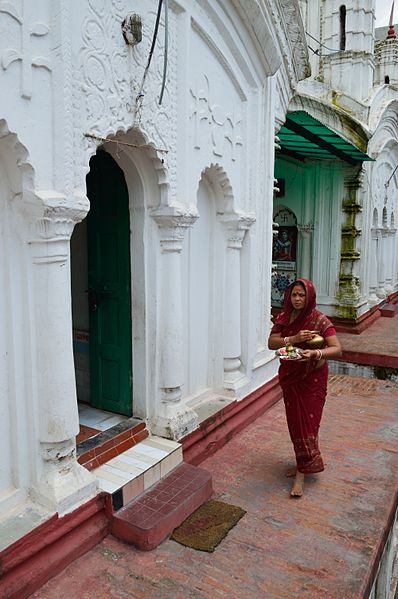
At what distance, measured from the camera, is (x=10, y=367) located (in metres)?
3.03

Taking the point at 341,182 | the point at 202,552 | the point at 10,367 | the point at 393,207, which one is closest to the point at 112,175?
the point at 10,367

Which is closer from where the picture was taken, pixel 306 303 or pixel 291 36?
pixel 306 303

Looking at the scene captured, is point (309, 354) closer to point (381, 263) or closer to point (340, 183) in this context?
point (340, 183)

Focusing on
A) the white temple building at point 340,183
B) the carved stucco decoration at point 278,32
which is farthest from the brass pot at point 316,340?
the white temple building at point 340,183

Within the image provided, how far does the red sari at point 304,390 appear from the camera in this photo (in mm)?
3924

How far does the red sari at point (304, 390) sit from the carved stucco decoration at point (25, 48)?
7.43 feet

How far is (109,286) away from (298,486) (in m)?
2.21

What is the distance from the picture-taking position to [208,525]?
3.56m

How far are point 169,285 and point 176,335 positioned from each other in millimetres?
410

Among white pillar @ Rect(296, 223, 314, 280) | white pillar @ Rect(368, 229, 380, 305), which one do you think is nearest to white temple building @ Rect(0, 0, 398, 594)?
white pillar @ Rect(296, 223, 314, 280)

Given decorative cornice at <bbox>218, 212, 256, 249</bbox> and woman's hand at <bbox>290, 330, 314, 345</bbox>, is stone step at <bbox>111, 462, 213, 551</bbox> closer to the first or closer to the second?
woman's hand at <bbox>290, 330, 314, 345</bbox>

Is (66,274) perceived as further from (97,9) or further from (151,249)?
(97,9)

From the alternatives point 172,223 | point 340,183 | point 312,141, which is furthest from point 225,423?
point 340,183

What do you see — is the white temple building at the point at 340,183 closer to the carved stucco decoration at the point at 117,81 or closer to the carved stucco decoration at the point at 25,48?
the carved stucco decoration at the point at 117,81
